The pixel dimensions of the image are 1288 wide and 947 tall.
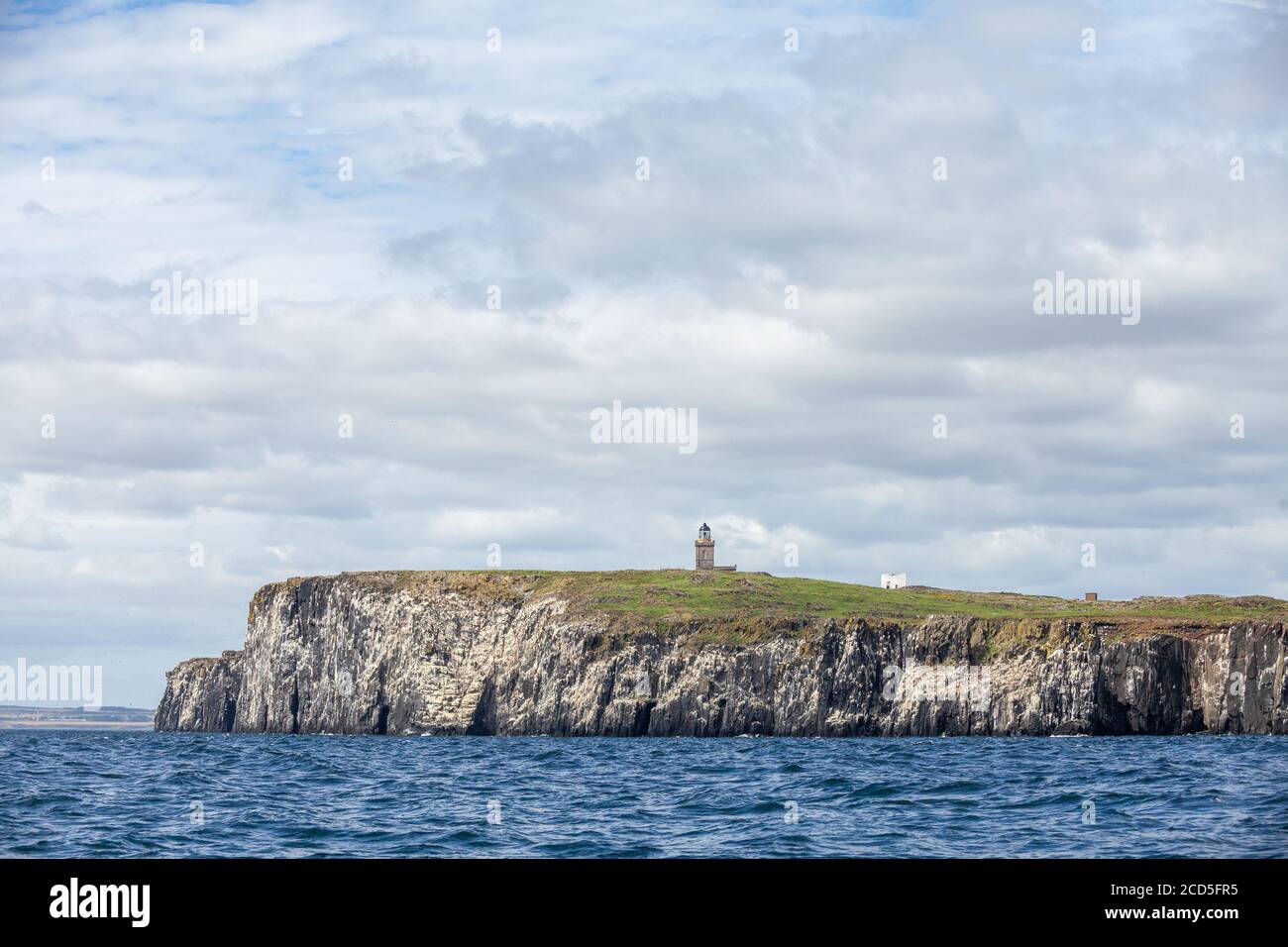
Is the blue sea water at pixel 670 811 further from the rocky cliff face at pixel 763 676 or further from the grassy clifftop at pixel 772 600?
the grassy clifftop at pixel 772 600

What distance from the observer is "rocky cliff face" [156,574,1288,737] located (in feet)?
420

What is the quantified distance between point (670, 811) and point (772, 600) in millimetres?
132574

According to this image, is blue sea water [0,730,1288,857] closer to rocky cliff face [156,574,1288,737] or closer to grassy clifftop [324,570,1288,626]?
rocky cliff face [156,574,1288,737]

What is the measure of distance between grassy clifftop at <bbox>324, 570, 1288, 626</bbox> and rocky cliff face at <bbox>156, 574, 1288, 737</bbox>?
3802 mm

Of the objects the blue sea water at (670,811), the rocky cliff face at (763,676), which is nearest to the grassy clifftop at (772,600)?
the rocky cliff face at (763,676)

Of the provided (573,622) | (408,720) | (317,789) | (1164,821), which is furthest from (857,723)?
(1164,821)

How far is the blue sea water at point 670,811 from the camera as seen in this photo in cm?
2850

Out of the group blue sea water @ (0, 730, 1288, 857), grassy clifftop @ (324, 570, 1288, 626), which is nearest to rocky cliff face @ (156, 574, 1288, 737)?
grassy clifftop @ (324, 570, 1288, 626)

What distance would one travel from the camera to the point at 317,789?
45500 mm

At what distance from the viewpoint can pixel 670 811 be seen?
121 ft

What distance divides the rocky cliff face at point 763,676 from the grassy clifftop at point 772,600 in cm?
380
